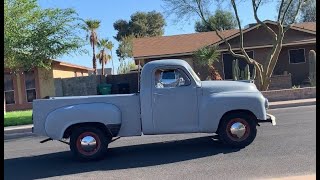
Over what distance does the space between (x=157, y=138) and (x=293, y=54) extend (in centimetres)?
2047

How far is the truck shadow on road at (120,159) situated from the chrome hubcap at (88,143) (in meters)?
0.29

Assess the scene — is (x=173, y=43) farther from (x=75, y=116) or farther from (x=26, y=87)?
(x=75, y=116)

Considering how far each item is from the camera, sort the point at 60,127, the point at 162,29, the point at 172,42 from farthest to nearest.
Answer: the point at 162,29 < the point at 172,42 < the point at 60,127

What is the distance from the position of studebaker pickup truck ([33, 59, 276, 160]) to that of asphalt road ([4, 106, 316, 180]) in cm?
38

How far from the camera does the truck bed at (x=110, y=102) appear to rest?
28.3ft

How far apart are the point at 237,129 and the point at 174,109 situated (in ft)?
4.33

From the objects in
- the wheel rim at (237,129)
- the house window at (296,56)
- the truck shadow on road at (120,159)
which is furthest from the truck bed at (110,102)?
the house window at (296,56)

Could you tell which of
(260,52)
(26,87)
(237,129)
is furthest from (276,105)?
(26,87)

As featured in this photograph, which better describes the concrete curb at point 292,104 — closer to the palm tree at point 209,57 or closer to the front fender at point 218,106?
the palm tree at point 209,57

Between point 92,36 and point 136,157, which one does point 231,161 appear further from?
point 92,36

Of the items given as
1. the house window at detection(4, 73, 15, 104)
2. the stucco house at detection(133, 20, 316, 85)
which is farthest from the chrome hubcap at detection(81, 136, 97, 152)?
the stucco house at detection(133, 20, 316, 85)

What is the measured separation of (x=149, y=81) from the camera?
28.9 feet

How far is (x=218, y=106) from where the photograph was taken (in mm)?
8703

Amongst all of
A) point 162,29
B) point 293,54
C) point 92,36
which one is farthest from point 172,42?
point 162,29
